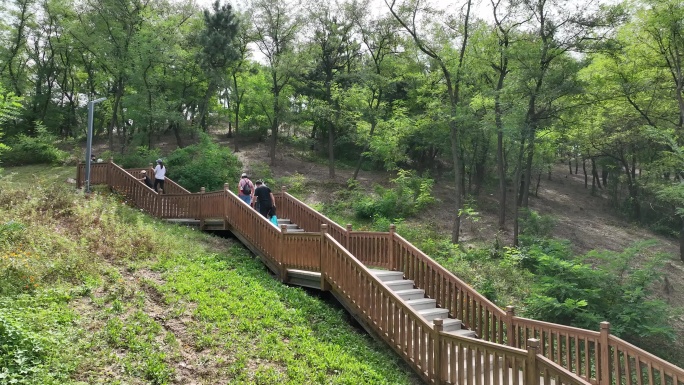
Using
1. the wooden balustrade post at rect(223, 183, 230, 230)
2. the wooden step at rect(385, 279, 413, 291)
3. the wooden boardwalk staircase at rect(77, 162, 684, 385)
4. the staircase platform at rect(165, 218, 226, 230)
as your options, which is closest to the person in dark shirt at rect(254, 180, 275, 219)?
the wooden boardwalk staircase at rect(77, 162, 684, 385)

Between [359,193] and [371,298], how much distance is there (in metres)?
14.1

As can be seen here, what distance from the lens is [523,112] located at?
635 inches

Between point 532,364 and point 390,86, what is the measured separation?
22386 mm

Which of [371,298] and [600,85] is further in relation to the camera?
[600,85]

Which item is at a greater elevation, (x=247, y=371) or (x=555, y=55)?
(x=555, y=55)

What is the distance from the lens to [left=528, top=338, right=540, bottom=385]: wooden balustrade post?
485 centimetres

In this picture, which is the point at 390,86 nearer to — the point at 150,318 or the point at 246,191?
the point at 246,191

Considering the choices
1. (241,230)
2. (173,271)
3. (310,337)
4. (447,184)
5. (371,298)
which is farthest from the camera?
(447,184)

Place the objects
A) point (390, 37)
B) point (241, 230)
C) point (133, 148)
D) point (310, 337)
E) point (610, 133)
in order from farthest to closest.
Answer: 1. point (390, 37)
2. point (133, 148)
3. point (610, 133)
4. point (241, 230)
5. point (310, 337)

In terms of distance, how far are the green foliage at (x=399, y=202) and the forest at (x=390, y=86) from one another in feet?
1.54

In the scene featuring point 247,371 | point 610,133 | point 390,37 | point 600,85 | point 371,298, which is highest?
point 390,37

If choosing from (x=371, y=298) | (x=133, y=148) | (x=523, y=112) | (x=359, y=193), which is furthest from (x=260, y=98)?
(x=371, y=298)

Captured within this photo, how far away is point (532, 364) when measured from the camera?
4.88m

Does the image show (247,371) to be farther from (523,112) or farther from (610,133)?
(610,133)
